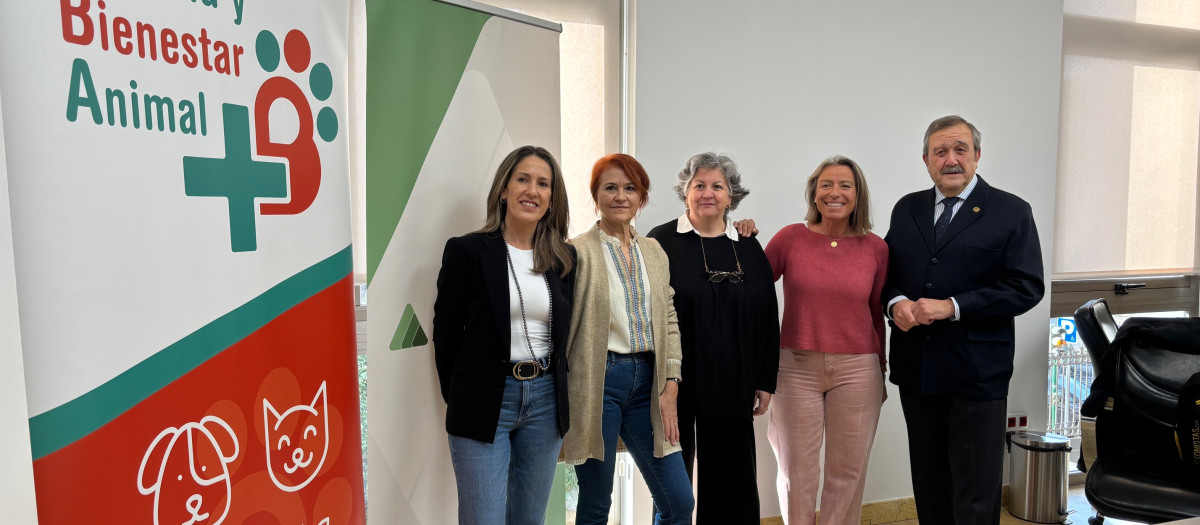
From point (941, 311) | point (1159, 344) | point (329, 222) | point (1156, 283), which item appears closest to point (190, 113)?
point (329, 222)

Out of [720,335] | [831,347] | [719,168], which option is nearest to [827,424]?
[831,347]

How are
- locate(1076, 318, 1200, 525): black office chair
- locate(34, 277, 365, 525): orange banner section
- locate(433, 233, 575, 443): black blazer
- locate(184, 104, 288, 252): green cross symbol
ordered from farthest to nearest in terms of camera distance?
locate(1076, 318, 1200, 525): black office chair, locate(433, 233, 575, 443): black blazer, locate(184, 104, 288, 252): green cross symbol, locate(34, 277, 365, 525): orange banner section

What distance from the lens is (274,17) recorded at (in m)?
1.47

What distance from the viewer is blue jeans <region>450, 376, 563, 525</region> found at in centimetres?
193

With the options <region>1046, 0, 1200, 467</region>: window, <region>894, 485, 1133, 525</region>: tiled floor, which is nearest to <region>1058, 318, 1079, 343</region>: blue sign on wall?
<region>1046, 0, 1200, 467</region>: window

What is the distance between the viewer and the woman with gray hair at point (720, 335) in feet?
7.61

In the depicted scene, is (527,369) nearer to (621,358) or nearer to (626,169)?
(621,358)

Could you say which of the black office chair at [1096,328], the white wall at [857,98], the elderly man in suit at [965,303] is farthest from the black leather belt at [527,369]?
the black office chair at [1096,328]

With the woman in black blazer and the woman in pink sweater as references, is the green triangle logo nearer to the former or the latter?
the woman in black blazer

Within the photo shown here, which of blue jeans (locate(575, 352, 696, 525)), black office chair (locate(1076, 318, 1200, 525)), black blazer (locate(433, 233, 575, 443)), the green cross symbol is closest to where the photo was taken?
the green cross symbol

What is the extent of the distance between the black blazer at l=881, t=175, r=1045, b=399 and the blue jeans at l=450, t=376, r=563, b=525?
1.35 m

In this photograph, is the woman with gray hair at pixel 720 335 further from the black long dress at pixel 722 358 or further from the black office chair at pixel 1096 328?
the black office chair at pixel 1096 328

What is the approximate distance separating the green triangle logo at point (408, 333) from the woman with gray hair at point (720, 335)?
83 cm

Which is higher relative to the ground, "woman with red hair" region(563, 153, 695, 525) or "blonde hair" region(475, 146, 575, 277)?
"blonde hair" region(475, 146, 575, 277)
